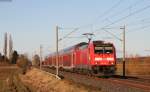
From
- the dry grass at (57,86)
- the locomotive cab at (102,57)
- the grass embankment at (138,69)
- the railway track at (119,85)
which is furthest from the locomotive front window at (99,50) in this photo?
the grass embankment at (138,69)

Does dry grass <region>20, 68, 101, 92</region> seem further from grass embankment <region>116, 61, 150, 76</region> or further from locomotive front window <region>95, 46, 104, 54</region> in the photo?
grass embankment <region>116, 61, 150, 76</region>

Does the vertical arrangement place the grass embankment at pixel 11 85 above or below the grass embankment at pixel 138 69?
below

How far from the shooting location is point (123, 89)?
1034 inches

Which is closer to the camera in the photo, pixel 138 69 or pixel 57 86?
pixel 57 86

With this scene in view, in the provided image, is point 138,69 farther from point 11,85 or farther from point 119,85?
point 119,85

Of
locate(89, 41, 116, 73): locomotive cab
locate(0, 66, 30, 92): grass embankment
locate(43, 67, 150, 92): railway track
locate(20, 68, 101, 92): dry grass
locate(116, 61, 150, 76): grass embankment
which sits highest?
locate(89, 41, 116, 73): locomotive cab

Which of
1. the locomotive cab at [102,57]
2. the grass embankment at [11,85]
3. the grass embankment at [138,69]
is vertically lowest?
the grass embankment at [11,85]

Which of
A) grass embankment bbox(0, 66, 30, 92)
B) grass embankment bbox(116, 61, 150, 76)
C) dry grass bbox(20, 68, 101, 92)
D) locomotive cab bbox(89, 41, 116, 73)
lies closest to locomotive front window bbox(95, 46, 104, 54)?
locomotive cab bbox(89, 41, 116, 73)

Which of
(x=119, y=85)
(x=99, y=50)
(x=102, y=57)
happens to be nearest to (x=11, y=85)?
(x=99, y=50)

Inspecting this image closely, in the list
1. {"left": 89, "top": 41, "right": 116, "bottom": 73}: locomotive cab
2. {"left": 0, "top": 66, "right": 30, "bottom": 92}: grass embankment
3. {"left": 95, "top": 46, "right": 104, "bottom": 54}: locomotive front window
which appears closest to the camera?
{"left": 0, "top": 66, "right": 30, "bottom": 92}: grass embankment

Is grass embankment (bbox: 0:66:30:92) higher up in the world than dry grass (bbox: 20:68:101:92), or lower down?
lower down

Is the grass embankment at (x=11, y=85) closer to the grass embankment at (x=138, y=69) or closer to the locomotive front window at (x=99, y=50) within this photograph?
the locomotive front window at (x=99, y=50)

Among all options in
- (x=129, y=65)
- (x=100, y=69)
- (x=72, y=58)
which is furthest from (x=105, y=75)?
(x=129, y=65)

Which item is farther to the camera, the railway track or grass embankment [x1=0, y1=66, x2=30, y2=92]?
grass embankment [x1=0, y1=66, x2=30, y2=92]
